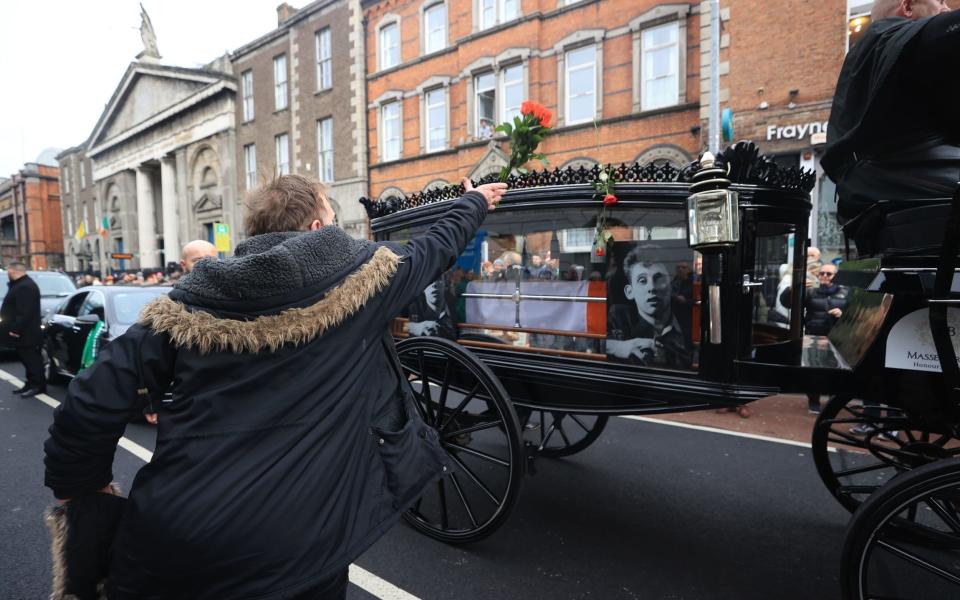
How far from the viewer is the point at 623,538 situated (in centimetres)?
300

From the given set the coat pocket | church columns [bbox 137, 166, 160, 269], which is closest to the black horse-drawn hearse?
the coat pocket

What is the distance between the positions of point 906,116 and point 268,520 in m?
2.68

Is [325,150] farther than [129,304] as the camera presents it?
Yes

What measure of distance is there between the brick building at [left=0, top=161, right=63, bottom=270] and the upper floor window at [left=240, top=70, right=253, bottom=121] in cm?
3321

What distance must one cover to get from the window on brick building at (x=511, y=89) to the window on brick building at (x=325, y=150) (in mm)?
8456

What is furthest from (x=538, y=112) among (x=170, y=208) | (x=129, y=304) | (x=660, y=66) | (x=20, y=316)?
(x=170, y=208)

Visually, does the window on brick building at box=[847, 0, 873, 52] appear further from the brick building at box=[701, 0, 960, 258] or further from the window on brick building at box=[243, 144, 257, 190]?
the window on brick building at box=[243, 144, 257, 190]

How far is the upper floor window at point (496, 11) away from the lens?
1537 centimetres

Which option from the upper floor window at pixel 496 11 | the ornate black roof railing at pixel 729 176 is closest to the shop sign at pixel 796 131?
the upper floor window at pixel 496 11

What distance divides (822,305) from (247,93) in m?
25.9

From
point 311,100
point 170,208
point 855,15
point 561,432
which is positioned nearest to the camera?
point 561,432

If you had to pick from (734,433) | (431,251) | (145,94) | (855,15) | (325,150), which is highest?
(145,94)

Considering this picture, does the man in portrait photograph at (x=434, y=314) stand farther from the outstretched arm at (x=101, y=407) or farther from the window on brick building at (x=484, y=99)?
the window on brick building at (x=484, y=99)

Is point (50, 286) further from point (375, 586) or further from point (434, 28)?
point (434, 28)
